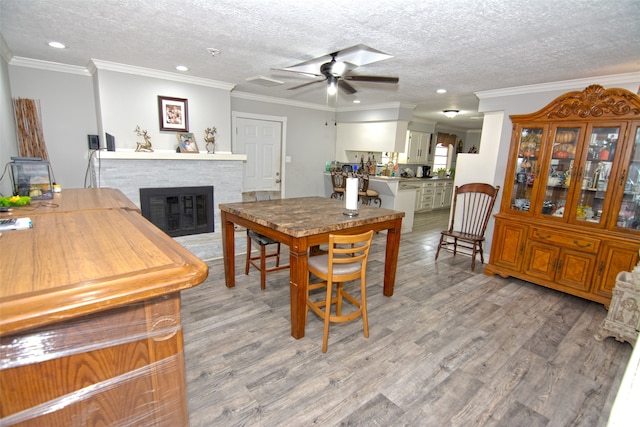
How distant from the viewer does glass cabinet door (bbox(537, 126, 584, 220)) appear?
3191mm

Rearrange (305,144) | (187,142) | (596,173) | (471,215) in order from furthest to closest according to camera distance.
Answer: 1. (305,144)
2. (471,215)
3. (187,142)
4. (596,173)

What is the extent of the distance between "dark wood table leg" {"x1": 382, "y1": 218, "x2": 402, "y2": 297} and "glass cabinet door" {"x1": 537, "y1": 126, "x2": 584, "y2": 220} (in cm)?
174

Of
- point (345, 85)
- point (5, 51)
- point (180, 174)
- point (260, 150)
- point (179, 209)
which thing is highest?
point (5, 51)

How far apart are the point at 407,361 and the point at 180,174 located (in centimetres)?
359

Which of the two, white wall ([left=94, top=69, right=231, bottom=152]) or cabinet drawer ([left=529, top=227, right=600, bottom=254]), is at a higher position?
white wall ([left=94, top=69, right=231, bottom=152])

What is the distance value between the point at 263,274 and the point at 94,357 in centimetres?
227

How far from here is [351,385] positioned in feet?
6.28

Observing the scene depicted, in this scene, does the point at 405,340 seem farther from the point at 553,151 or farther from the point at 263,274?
the point at 553,151

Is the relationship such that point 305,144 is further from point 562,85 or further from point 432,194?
point 562,85

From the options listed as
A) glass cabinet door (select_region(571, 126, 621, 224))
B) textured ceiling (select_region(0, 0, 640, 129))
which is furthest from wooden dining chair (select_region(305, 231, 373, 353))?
glass cabinet door (select_region(571, 126, 621, 224))

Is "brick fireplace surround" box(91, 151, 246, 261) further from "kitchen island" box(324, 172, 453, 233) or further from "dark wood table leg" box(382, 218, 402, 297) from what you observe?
"kitchen island" box(324, 172, 453, 233)

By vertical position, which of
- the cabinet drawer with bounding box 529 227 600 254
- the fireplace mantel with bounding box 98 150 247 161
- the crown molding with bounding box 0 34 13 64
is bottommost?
the cabinet drawer with bounding box 529 227 600 254

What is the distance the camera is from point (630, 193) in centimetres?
289

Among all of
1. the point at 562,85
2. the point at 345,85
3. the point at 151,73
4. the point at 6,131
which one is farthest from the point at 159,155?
the point at 562,85
